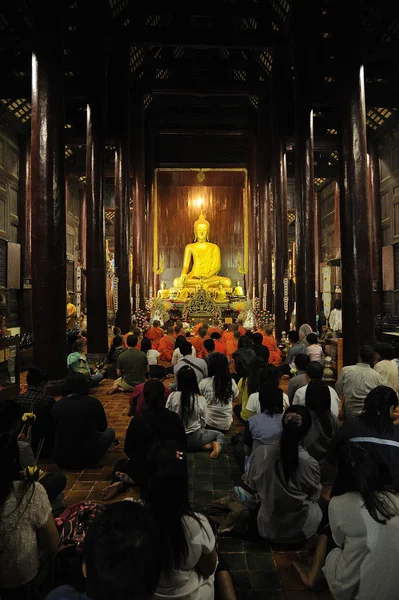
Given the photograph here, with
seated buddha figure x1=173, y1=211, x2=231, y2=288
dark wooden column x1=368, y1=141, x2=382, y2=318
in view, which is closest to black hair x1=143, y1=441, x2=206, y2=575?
dark wooden column x1=368, y1=141, x2=382, y2=318

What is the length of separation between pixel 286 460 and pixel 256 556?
0.62 meters

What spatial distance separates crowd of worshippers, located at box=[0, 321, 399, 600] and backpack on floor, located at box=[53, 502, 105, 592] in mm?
70

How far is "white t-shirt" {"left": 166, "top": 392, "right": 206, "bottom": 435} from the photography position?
13.5 ft

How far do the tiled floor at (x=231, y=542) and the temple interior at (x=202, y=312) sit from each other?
2 cm

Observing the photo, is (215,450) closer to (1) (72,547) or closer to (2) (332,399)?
(2) (332,399)

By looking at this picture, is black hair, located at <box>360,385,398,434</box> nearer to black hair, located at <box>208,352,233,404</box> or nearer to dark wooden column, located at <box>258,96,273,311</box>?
black hair, located at <box>208,352,233,404</box>

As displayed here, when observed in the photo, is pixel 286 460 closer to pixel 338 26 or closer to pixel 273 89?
pixel 338 26

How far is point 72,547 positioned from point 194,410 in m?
2.20

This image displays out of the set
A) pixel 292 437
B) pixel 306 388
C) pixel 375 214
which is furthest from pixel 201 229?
pixel 292 437

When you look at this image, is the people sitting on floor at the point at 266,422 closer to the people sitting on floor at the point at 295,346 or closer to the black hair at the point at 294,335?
the people sitting on floor at the point at 295,346

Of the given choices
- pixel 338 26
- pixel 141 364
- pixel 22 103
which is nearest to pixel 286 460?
pixel 141 364

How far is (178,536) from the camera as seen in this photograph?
1.69m

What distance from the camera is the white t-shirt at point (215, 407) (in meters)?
4.82

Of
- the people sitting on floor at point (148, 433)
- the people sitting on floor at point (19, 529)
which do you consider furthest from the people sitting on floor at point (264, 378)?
the people sitting on floor at point (19, 529)
